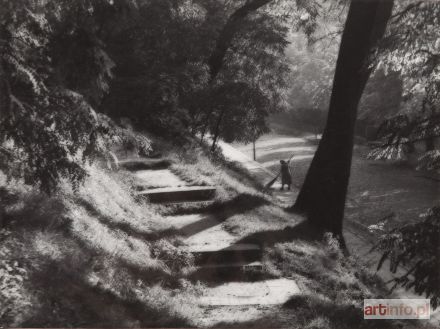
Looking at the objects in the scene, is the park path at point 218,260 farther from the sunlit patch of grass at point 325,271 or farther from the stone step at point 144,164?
the sunlit patch of grass at point 325,271

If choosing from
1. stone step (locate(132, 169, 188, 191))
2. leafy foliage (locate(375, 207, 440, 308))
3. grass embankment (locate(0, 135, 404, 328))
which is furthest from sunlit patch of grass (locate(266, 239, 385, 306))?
stone step (locate(132, 169, 188, 191))

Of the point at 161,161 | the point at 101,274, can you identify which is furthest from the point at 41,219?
the point at 161,161

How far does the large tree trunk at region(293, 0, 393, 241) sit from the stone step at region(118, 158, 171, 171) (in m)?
3.36

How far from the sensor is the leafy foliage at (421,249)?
4.45 m

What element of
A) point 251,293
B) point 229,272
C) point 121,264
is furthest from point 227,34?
point 121,264

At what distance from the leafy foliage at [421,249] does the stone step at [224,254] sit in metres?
2.42

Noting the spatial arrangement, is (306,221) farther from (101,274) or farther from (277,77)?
(277,77)

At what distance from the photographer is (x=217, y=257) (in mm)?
6742

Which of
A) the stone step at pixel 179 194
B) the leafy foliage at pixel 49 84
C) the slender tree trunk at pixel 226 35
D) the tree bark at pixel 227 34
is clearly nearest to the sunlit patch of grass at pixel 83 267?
the leafy foliage at pixel 49 84

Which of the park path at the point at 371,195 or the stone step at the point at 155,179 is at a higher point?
the stone step at the point at 155,179

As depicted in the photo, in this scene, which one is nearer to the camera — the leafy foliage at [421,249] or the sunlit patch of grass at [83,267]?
the sunlit patch of grass at [83,267]

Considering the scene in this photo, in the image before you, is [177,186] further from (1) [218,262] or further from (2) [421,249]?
(2) [421,249]

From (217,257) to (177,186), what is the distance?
2.60 metres

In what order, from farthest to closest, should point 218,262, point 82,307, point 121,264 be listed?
point 218,262
point 121,264
point 82,307
